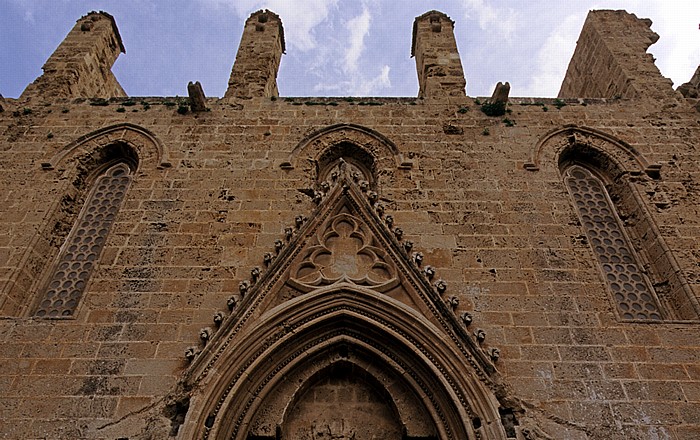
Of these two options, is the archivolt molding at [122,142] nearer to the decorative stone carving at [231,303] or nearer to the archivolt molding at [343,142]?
the archivolt molding at [343,142]

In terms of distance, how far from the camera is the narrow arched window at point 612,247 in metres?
6.60

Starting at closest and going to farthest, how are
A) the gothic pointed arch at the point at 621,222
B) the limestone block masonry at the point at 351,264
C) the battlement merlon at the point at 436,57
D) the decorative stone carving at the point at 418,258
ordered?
the limestone block masonry at the point at 351,264 → the decorative stone carving at the point at 418,258 → the gothic pointed arch at the point at 621,222 → the battlement merlon at the point at 436,57

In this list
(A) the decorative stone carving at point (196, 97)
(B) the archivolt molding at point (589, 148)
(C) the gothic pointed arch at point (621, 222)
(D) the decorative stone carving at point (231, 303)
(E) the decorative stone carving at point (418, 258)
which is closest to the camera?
(D) the decorative stone carving at point (231, 303)

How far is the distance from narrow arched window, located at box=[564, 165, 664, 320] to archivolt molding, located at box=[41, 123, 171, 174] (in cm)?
621

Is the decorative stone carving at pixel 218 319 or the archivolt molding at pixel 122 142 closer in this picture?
the decorative stone carving at pixel 218 319

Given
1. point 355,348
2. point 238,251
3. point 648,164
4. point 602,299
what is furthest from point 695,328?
point 238,251

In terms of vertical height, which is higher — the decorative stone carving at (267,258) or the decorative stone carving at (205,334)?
the decorative stone carving at (267,258)

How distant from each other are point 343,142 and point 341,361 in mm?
3749

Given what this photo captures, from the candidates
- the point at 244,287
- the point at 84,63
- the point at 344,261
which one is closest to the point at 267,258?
the point at 244,287

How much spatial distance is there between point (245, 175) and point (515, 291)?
13.5 feet

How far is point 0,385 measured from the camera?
5574mm

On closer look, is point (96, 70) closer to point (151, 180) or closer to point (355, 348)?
point (151, 180)

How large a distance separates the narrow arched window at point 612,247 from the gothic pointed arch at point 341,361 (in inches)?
96.5

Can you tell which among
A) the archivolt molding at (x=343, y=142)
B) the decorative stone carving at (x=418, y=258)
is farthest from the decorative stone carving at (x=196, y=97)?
the decorative stone carving at (x=418, y=258)
